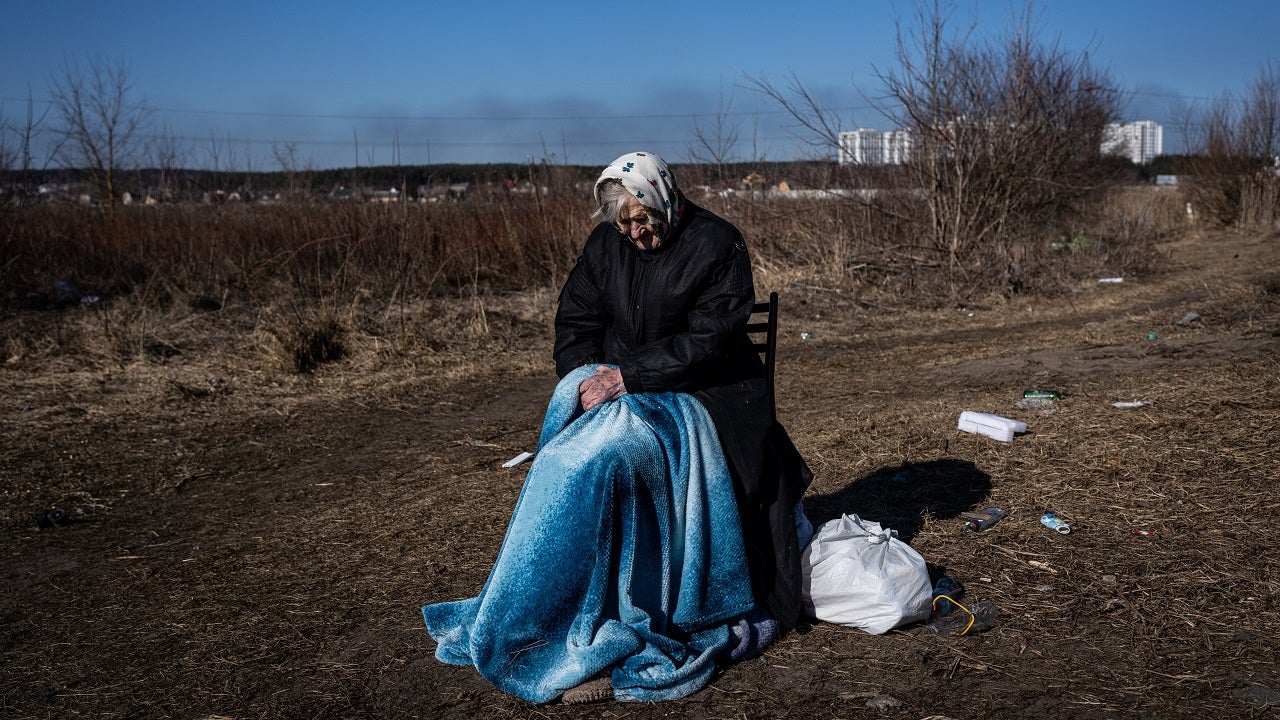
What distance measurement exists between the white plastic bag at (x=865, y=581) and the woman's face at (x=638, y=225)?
3.92ft

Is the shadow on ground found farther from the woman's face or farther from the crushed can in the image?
the woman's face

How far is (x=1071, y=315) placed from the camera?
37.0 feet

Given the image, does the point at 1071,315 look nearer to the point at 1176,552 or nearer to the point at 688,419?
the point at 1176,552

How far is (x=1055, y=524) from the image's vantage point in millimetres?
4363

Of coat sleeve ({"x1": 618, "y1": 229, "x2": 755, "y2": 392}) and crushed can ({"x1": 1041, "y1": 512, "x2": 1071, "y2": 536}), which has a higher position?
coat sleeve ({"x1": 618, "y1": 229, "x2": 755, "y2": 392})

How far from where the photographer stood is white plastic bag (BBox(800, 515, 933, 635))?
11.1ft

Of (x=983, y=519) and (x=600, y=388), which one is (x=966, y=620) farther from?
(x=600, y=388)

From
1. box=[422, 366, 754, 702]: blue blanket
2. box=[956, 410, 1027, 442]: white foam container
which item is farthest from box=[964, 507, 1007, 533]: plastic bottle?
box=[422, 366, 754, 702]: blue blanket

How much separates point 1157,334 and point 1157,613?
6.24 m

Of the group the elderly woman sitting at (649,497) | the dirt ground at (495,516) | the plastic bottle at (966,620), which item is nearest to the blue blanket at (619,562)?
the elderly woman sitting at (649,497)

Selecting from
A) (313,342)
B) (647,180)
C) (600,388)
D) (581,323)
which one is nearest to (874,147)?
(313,342)

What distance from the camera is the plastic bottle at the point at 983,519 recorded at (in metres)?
4.44

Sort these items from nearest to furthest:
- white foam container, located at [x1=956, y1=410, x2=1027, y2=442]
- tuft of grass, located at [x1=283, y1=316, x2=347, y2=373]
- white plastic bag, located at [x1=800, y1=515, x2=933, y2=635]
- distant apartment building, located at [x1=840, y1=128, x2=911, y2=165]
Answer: white plastic bag, located at [x1=800, y1=515, x2=933, y2=635] < white foam container, located at [x1=956, y1=410, x2=1027, y2=442] < tuft of grass, located at [x1=283, y1=316, x2=347, y2=373] < distant apartment building, located at [x1=840, y1=128, x2=911, y2=165]

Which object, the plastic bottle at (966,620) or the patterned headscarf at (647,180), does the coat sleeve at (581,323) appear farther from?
the plastic bottle at (966,620)
